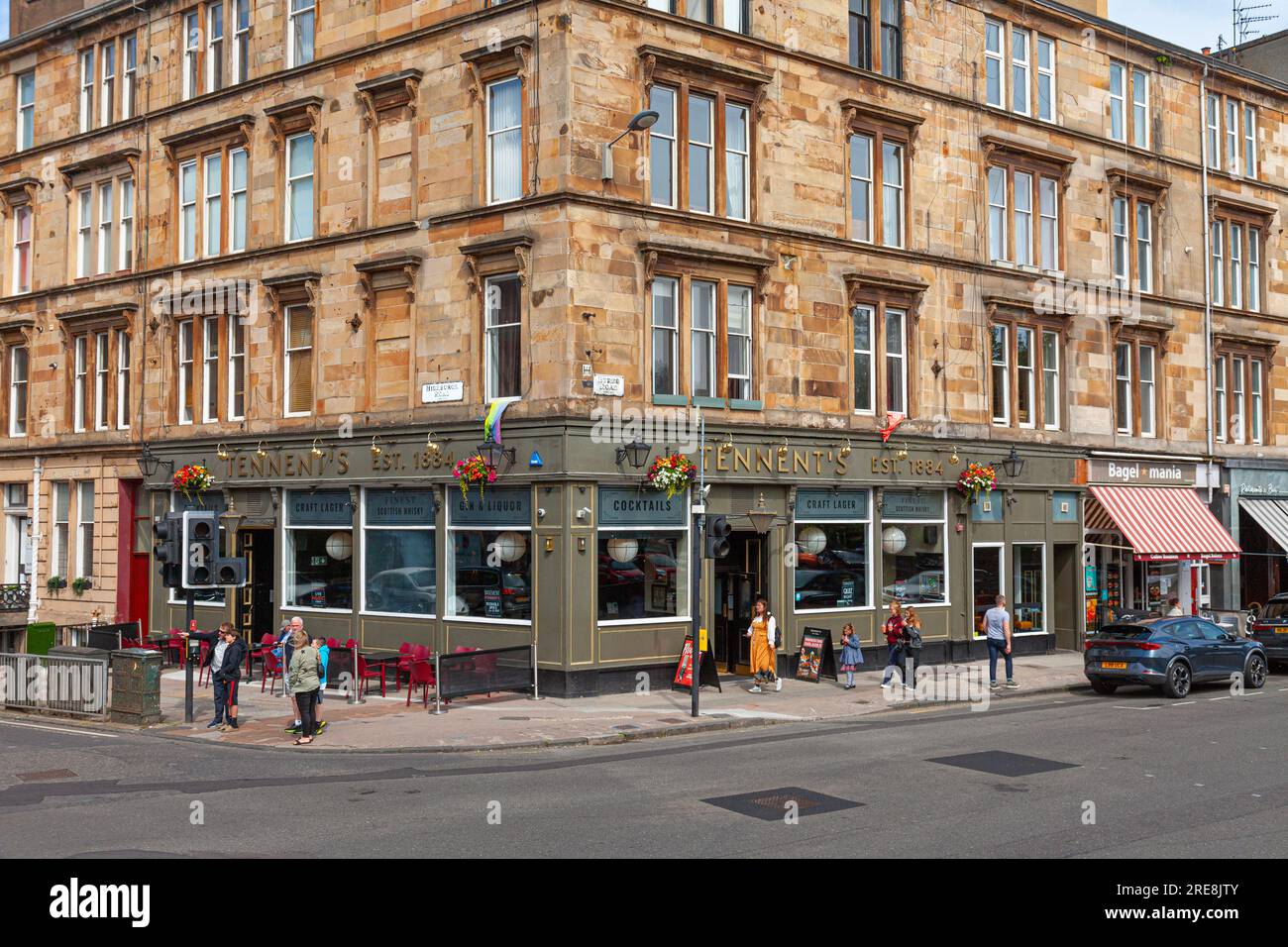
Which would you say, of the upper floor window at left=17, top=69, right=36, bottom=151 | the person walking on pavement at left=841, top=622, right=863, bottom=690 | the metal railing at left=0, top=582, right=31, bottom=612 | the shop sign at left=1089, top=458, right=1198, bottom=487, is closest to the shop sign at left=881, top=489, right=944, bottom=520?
the person walking on pavement at left=841, top=622, right=863, bottom=690

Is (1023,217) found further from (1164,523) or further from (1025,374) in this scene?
(1164,523)

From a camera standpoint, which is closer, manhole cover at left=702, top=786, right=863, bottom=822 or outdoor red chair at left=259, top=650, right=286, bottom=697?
manhole cover at left=702, top=786, right=863, bottom=822

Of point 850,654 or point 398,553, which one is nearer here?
point 850,654

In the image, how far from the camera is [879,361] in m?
28.8

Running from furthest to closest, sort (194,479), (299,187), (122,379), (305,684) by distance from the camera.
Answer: (122,379) → (194,479) → (299,187) → (305,684)

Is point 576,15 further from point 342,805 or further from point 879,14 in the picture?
point 342,805

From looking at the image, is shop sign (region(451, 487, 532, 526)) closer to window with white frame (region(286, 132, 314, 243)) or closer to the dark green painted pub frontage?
the dark green painted pub frontage

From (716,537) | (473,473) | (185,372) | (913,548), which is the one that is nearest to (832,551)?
(913,548)

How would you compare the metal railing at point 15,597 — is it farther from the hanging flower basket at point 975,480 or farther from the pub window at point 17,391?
the hanging flower basket at point 975,480

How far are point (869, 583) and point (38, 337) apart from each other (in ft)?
77.7

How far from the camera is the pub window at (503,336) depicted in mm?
24469

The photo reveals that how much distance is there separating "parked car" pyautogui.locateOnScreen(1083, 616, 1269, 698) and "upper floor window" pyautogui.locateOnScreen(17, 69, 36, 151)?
31.4 metres

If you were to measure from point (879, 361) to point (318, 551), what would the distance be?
1328cm

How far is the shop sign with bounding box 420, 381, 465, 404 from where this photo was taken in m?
25.3
